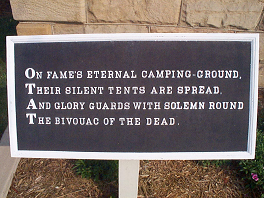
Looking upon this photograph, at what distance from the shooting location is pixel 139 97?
1596 mm

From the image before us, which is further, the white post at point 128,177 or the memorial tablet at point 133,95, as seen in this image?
the white post at point 128,177

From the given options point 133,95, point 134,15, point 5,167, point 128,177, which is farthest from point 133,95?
point 5,167

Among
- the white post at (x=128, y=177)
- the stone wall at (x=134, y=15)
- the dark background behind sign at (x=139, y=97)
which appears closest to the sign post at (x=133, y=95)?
the dark background behind sign at (x=139, y=97)

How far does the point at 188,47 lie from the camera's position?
1561 mm

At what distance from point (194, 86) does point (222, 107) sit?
0.24 m

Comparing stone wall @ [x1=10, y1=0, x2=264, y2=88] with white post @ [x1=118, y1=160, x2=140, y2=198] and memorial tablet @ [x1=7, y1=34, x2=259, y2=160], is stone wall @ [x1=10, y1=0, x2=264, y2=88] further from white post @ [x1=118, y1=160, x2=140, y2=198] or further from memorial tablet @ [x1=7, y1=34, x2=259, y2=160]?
white post @ [x1=118, y1=160, x2=140, y2=198]

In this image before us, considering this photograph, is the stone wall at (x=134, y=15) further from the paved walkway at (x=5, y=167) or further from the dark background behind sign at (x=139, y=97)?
the paved walkway at (x=5, y=167)

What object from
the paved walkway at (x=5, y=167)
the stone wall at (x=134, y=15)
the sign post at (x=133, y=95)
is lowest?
the paved walkway at (x=5, y=167)

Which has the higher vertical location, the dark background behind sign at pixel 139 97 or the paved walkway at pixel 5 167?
the dark background behind sign at pixel 139 97

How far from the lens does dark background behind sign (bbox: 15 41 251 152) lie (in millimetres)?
1562

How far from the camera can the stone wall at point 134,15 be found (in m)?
2.33

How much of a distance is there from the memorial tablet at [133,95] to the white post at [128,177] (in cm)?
15

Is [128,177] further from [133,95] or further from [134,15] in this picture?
[134,15]

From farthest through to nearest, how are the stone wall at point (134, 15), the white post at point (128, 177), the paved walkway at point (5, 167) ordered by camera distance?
the stone wall at point (134, 15) → the paved walkway at point (5, 167) → the white post at point (128, 177)
